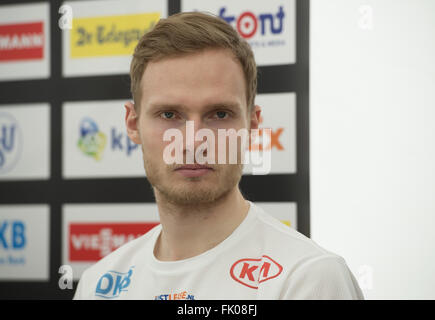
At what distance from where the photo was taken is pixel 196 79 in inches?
33.2

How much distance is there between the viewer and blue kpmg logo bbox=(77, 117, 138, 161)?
5.49ft

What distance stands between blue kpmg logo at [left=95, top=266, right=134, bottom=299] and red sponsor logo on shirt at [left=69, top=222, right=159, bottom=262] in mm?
633

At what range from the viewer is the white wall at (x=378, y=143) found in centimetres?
135

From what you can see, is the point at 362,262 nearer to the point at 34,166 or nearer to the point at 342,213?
the point at 342,213

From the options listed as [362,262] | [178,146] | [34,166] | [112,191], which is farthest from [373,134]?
[34,166]

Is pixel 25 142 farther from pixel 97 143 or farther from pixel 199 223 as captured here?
pixel 199 223

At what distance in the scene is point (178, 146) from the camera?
33.1 inches

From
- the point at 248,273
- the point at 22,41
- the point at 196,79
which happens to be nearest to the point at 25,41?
the point at 22,41

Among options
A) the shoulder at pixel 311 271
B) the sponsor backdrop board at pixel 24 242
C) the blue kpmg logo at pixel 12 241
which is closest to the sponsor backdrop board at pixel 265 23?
the shoulder at pixel 311 271

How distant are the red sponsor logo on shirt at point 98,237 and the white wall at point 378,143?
750mm

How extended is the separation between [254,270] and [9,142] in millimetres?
1465

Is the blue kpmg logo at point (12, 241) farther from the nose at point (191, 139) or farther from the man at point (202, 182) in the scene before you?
the nose at point (191, 139)
